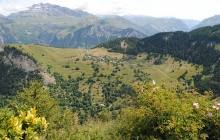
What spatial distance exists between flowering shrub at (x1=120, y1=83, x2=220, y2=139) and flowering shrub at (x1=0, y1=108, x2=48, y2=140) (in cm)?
528

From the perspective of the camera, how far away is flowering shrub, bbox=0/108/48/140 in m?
8.44

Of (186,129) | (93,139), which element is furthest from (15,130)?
(186,129)

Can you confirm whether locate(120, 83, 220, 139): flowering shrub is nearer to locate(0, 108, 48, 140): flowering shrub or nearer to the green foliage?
locate(0, 108, 48, 140): flowering shrub

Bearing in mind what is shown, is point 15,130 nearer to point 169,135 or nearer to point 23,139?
point 23,139

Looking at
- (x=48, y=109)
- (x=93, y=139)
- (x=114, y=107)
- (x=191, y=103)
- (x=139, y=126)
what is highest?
(x=191, y=103)

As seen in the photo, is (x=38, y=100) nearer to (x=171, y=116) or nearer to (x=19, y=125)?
(x=171, y=116)

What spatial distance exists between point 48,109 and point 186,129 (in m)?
35.9

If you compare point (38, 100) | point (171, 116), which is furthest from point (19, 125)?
point (38, 100)

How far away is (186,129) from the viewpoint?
10992mm

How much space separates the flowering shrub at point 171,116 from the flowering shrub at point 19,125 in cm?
528

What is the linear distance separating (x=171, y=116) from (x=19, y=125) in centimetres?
669

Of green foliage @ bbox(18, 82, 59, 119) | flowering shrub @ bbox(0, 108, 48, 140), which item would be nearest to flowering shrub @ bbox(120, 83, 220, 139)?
flowering shrub @ bbox(0, 108, 48, 140)

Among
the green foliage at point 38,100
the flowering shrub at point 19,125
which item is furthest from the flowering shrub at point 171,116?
the green foliage at point 38,100

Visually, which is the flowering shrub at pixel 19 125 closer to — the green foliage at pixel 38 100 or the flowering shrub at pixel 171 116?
the flowering shrub at pixel 171 116
